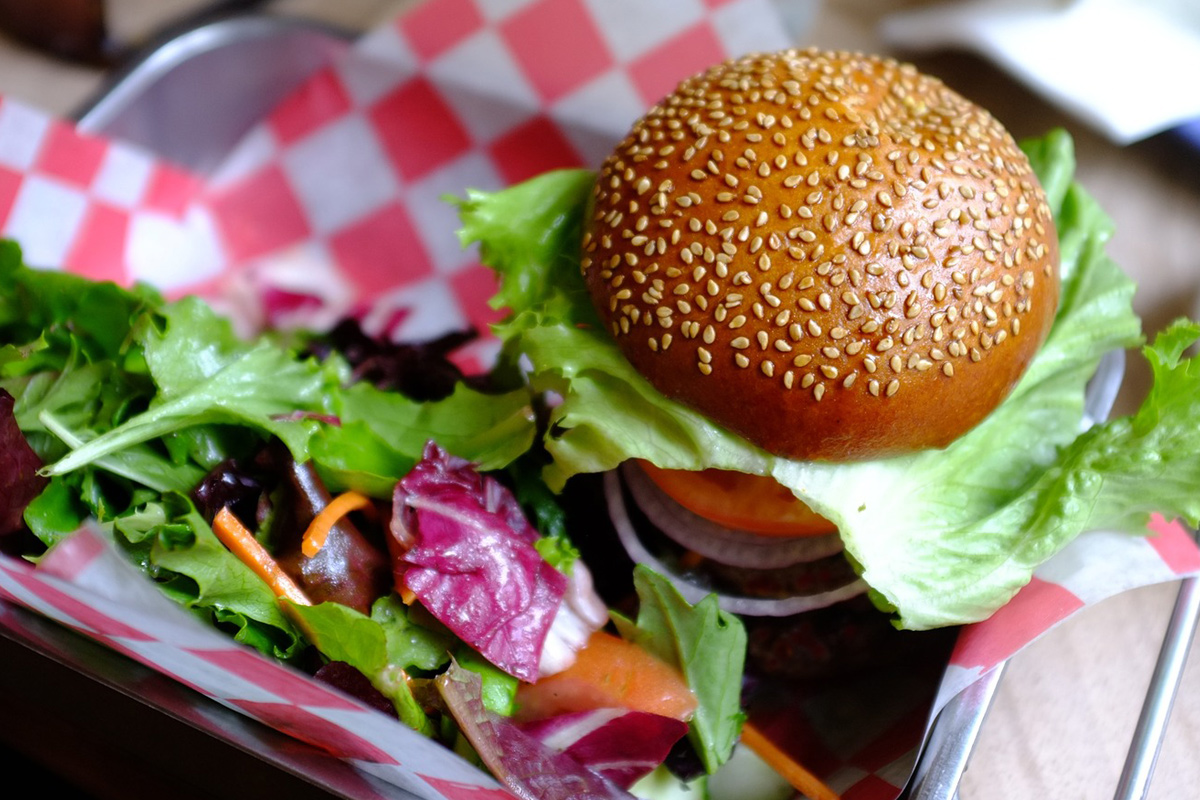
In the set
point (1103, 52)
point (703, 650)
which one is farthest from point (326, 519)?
point (1103, 52)

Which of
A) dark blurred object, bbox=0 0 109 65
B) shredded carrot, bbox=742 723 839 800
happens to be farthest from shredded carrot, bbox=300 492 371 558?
dark blurred object, bbox=0 0 109 65

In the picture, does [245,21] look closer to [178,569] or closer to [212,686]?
[178,569]

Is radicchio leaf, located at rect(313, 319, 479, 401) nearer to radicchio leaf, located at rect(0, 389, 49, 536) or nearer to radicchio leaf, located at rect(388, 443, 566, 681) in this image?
radicchio leaf, located at rect(388, 443, 566, 681)

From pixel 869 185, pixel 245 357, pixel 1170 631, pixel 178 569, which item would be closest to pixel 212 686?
pixel 178 569

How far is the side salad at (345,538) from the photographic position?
100cm

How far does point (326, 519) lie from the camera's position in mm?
1051

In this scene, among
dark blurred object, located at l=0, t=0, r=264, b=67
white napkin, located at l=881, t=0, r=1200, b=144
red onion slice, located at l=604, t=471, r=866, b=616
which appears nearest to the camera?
red onion slice, located at l=604, t=471, r=866, b=616

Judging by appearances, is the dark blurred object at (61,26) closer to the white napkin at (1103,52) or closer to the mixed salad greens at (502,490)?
the mixed salad greens at (502,490)

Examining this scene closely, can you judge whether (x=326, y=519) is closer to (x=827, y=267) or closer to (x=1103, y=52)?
(x=827, y=267)

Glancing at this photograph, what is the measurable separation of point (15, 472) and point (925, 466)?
104cm

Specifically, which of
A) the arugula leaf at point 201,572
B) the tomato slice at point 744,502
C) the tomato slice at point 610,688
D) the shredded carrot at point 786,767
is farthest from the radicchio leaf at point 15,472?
the shredded carrot at point 786,767

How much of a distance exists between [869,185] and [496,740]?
2.27 ft

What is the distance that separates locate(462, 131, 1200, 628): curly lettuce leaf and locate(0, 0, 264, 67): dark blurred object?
4.65 ft

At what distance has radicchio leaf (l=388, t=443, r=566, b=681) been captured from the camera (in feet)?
3.41
